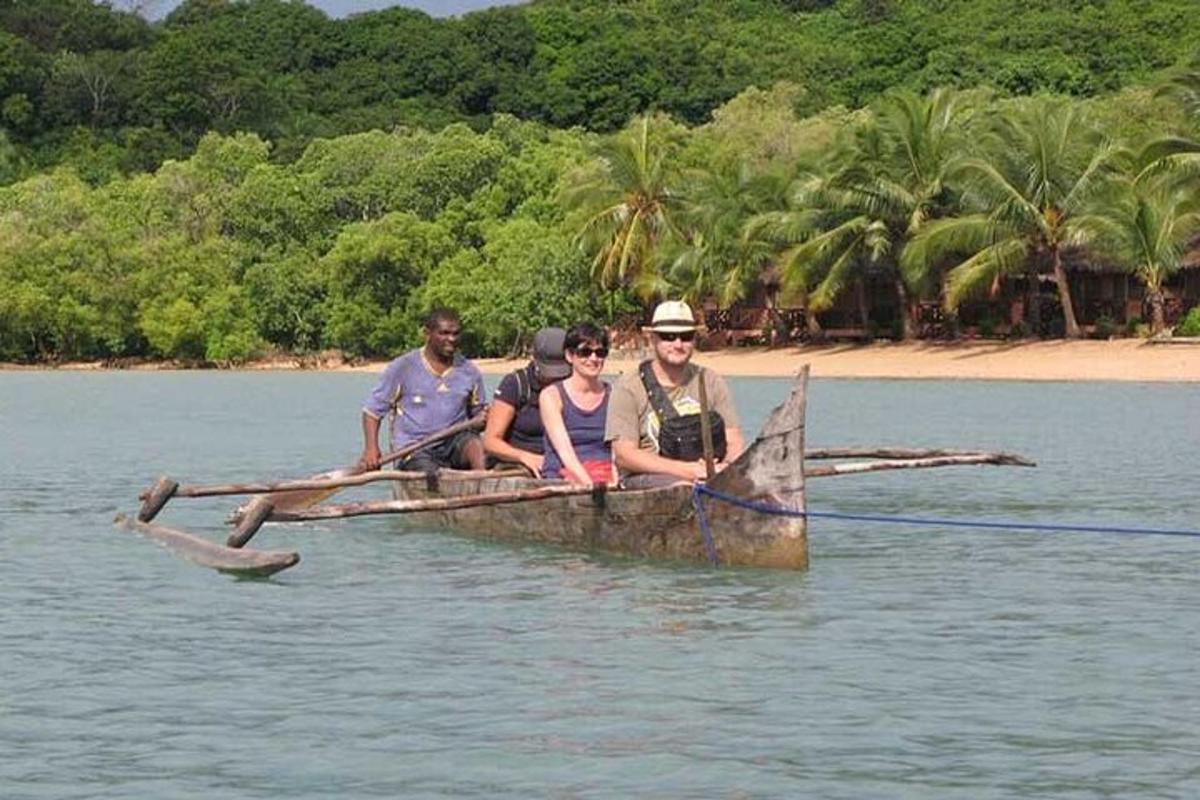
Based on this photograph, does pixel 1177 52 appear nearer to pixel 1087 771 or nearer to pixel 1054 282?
pixel 1054 282

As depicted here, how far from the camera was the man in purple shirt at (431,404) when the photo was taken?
56.6 feet

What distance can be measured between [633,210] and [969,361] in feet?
38.8

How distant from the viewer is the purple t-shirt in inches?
685

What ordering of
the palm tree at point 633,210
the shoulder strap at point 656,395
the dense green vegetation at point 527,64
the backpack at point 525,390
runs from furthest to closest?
the dense green vegetation at point 527,64 < the palm tree at point 633,210 < the backpack at point 525,390 < the shoulder strap at point 656,395

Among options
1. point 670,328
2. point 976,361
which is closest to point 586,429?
point 670,328

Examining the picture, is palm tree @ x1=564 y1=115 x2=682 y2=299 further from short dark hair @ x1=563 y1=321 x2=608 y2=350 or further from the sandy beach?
short dark hair @ x1=563 y1=321 x2=608 y2=350

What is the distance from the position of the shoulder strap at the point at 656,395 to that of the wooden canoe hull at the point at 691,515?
49 centimetres

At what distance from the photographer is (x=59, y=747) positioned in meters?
9.55

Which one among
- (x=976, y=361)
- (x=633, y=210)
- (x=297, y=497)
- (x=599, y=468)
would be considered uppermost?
(x=633, y=210)

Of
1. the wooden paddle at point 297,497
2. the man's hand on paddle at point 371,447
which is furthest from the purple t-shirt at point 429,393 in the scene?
the man's hand on paddle at point 371,447

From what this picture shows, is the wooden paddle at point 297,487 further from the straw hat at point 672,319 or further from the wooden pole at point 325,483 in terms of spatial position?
the straw hat at point 672,319

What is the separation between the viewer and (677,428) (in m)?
13.9

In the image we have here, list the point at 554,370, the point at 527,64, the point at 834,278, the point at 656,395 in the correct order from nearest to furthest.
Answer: the point at 656,395 < the point at 554,370 < the point at 834,278 < the point at 527,64

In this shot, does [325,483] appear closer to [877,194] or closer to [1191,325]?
[1191,325]
